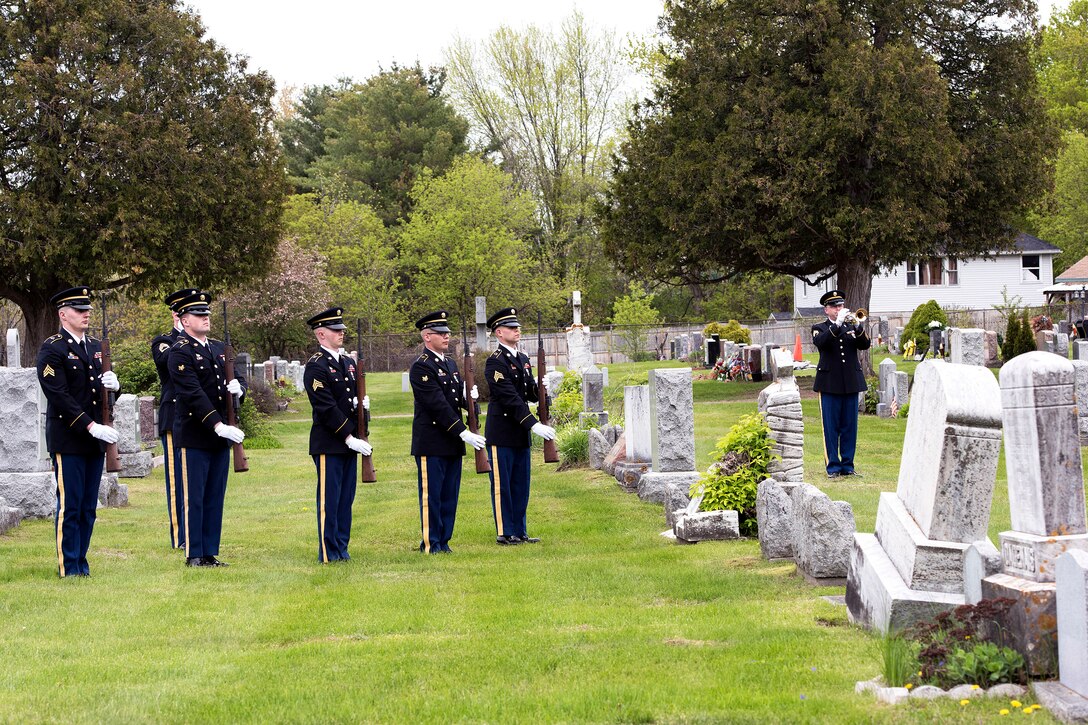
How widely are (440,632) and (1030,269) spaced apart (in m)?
56.3

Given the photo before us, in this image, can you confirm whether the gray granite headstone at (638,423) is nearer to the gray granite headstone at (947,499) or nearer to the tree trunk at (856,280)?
the gray granite headstone at (947,499)

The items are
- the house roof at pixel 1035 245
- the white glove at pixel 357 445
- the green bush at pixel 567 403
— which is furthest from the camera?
the house roof at pixel 1035 245

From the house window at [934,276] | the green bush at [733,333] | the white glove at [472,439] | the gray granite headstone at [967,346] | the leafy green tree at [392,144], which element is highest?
the leafy green tree at [392,144]

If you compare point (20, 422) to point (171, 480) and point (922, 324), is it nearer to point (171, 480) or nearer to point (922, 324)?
point (171, 480)

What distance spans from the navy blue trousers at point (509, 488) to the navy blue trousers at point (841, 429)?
13.2 ft

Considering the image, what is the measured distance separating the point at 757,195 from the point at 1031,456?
22.0 metres

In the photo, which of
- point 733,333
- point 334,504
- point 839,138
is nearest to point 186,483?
point 334,504

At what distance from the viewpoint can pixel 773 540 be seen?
9.30 m

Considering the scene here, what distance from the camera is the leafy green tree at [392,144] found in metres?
59.3

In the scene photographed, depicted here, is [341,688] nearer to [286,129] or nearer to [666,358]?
[666,358]

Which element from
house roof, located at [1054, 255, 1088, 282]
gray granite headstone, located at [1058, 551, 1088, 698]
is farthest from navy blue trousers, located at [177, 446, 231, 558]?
house roof, located at [1054, 255, 1088, 282]

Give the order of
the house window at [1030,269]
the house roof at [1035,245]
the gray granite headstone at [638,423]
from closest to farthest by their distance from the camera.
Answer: the gray granite headstone at [638,423] → the house roof at [1035,245] → the house window at [1030,269]

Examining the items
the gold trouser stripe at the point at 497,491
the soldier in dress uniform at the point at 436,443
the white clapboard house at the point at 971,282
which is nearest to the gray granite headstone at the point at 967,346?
the gold trouser stripe at the point at 497,491

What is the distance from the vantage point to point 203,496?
1045cm
